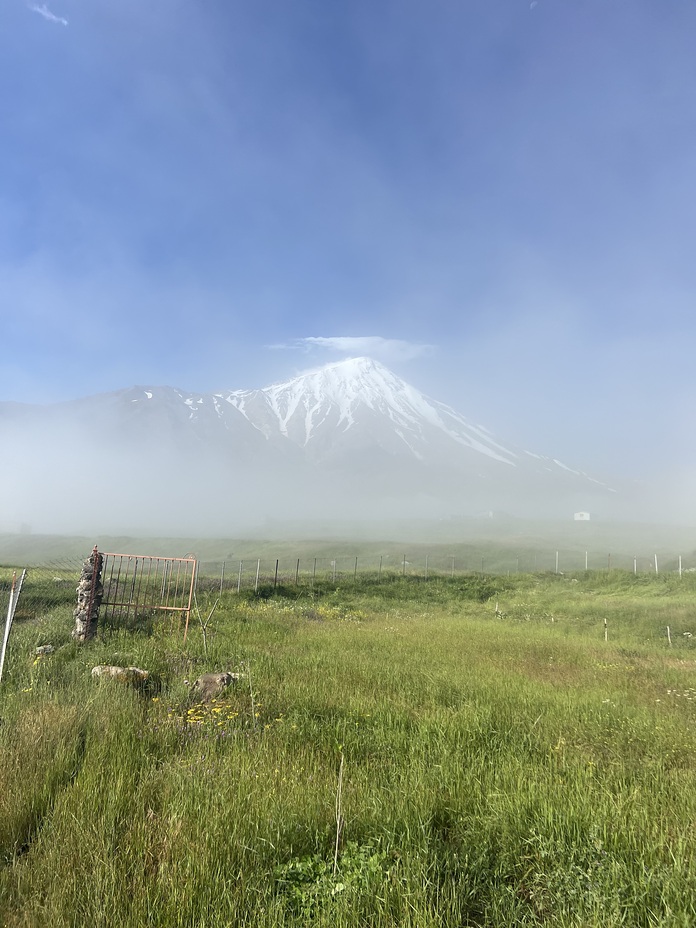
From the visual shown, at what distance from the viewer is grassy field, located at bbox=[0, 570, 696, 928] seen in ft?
11.2

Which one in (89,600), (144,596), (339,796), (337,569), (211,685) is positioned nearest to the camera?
(339,796)

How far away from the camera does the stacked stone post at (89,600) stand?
519 inches

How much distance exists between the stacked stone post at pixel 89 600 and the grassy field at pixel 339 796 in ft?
5.03

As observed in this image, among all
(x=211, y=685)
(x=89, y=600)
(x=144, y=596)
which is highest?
(x=89, y=600)

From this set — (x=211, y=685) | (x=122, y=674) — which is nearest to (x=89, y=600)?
(x=122, y=674)

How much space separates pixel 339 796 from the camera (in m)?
3.77

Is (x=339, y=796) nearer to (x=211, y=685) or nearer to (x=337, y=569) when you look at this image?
(x=211, y=685)

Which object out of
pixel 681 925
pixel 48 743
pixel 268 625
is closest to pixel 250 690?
pixel 48 743

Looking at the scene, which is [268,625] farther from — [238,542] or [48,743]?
[238,542]

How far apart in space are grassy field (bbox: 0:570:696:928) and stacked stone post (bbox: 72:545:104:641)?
1.53 metres

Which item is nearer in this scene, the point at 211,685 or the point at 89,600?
the point at 211,685

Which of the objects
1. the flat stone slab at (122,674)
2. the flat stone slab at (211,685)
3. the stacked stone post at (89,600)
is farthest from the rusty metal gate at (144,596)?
the flat stone slab at (211,685)

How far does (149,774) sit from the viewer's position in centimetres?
520

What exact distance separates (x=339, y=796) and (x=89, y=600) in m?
11.9
